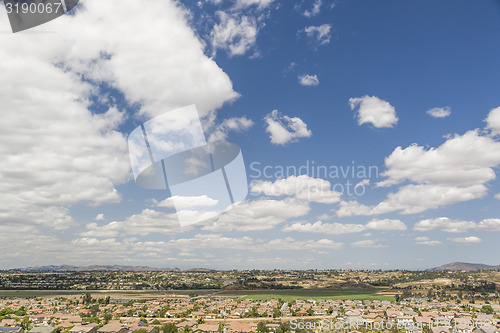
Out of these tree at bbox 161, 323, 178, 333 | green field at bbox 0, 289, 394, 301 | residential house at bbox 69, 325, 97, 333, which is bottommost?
green field at bbox 0, 289, 394, 301

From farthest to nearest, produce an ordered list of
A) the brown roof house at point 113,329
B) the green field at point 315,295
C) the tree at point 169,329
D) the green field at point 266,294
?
the green field at point 266,294 → the green field at point 315,295 → the brown roof house at point 113,329 → the tree at point 169,329

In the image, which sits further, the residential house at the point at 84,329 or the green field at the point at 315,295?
the green field at the point at 315,295

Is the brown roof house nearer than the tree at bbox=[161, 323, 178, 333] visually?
No

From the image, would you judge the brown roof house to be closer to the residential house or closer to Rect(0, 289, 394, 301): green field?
the residential house

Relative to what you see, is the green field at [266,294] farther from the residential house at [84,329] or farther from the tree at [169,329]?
the residential house at [84,329]

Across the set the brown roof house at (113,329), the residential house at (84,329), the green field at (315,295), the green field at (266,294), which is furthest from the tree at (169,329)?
the green field at (266,294)

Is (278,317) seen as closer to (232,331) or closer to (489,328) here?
(232,331)

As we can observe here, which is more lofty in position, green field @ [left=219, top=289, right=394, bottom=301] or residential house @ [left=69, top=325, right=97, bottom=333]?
residential house @ [left=69, top=325, right=97, bottom=333]

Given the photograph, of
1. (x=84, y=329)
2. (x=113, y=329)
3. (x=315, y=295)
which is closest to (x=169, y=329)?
(x=113, y=329)

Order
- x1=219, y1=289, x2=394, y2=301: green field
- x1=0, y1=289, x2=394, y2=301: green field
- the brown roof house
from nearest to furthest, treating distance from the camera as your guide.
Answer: the brown roof house < x1=219, y1=289, x2=394, y2=301: green field < x1=0, y1=289, x2=394, y2=301: green field

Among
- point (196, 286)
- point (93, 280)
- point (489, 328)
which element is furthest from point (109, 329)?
point (93, 280)

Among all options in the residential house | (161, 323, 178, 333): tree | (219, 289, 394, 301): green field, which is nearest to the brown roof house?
the residential house
